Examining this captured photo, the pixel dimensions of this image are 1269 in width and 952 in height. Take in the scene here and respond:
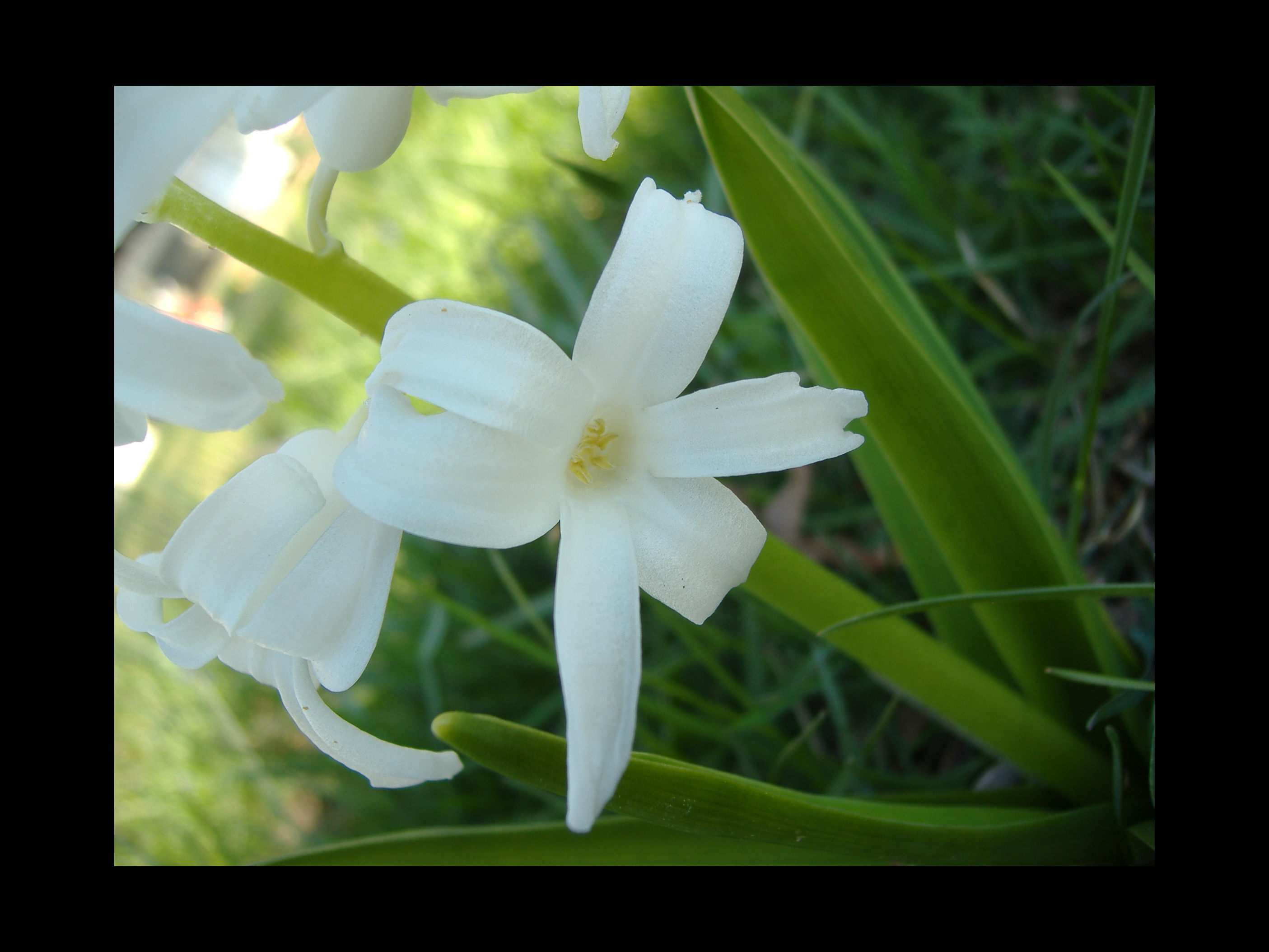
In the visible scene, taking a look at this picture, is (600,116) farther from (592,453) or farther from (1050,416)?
(1050,416)

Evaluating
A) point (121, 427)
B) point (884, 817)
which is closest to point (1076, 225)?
point (884, 817)

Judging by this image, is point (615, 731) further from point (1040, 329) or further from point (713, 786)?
point (1040, 329)

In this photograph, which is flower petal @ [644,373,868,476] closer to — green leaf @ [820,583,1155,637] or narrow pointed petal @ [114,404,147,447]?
green leaf @ [820,583,1155,637]

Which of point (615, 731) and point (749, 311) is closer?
point (615, 731)

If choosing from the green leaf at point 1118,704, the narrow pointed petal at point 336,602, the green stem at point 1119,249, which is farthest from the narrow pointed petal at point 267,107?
the green leaf at point 1118,704

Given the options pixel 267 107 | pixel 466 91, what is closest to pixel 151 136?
pixel 267 107

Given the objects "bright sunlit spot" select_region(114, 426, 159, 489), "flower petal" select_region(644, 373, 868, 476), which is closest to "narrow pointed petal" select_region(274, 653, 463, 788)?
"flower petal" select_region(644, 373, 868, 476)
